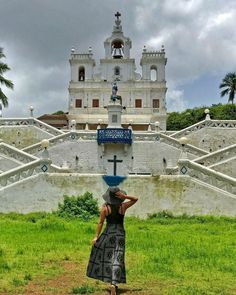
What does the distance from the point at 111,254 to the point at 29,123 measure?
29773 millimetres

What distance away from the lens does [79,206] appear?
17.9m

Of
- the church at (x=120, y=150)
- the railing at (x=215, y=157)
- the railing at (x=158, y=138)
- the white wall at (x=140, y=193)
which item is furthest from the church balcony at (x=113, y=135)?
the white wall at (x=140, y=193)

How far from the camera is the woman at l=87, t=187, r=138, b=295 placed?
23.5ft

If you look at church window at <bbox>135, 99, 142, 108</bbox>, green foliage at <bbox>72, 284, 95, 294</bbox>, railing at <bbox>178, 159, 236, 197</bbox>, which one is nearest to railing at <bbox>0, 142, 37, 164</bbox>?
railing at <bbox>178, 159, 236, 197</bbox>

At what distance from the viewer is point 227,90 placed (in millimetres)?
63344

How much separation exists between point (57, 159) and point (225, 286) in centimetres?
2510

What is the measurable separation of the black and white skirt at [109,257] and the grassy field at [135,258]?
1.41 feet

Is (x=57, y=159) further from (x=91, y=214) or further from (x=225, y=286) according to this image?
(x=225, y=286)

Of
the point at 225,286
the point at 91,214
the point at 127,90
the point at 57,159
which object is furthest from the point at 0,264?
the point at 127,90

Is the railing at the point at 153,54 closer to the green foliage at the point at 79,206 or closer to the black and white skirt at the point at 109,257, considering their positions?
the green foliage at the point at 79,206

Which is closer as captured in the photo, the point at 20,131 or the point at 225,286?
the point at 225,286

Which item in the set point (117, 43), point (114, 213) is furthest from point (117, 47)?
point (114, 213)

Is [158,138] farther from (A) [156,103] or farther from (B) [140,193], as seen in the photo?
(A) [156,103]

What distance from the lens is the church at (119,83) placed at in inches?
2184
